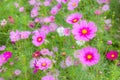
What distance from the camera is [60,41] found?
248 centimetres

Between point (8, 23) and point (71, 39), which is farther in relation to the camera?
point (8, 23)

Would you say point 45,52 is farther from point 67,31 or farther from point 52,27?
point 52,27

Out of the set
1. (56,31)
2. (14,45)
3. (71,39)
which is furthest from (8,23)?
(71,39)

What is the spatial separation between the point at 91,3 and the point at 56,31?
1.56ft

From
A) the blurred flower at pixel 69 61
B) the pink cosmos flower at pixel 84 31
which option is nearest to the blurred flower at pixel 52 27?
the blurred flower at pixel 69 61

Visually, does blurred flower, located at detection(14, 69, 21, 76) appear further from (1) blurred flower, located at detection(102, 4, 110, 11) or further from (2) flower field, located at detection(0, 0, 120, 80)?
(1) blurred flower, located at detection(102, 4, 110, 11)

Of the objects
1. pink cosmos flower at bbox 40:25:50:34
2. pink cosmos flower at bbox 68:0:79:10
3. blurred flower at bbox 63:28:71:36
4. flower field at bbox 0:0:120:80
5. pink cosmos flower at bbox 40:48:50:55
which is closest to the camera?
flower field at bbox 0:0:120:80

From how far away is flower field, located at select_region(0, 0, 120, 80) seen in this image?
1.92 meters

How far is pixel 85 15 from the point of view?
2.66 meters

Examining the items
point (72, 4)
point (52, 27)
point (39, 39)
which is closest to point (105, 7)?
point (72, 4)

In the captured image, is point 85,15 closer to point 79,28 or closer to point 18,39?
point 18,39

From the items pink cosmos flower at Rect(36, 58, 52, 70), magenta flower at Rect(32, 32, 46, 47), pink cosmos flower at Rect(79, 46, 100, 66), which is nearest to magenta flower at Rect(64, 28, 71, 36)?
magenta flower at Rect(32, 32, 46, 47)

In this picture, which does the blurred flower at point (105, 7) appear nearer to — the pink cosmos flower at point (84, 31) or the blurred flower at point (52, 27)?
the blurred flower at point (52, 27)

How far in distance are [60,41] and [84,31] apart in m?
0.67
